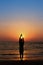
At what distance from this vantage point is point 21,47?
18891 mm
